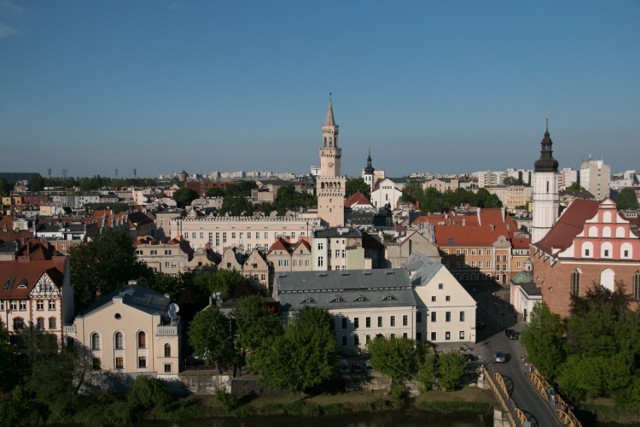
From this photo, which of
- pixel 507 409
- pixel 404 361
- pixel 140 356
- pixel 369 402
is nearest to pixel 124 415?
pixel 140 356

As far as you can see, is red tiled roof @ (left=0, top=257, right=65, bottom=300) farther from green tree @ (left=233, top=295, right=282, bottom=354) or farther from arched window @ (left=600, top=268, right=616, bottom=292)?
arched window @ (left=600, top=268, right=616, bottom=292)

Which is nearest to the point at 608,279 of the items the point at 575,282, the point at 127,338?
the point at 575,282

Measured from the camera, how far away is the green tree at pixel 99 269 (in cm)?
4406

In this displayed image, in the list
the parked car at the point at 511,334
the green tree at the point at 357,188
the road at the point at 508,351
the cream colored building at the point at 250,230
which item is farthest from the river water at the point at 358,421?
the green tree at the point at 357,188

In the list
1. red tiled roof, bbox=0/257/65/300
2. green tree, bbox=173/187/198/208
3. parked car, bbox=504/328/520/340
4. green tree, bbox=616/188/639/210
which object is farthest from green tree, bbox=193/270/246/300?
green tree, bbox=616/188/639/210

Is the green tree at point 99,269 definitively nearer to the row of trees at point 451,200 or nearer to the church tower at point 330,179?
the church tower at point 330,179

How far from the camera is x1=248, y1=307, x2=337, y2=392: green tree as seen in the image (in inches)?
1336

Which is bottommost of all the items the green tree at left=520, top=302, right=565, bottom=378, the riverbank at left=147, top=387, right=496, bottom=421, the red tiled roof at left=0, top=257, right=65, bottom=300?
the riverbank at left=147, top=387, right=496, bottom=421

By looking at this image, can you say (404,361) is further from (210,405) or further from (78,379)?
(78,379)

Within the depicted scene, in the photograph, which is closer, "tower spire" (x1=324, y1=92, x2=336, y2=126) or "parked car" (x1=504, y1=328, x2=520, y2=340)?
"parked car" (x1=504, y1=328, x2=520, y2=340)

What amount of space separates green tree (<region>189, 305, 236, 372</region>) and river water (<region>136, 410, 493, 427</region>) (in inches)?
139

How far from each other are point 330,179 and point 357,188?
79835 mm

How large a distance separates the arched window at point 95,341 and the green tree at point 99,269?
7.86 metres

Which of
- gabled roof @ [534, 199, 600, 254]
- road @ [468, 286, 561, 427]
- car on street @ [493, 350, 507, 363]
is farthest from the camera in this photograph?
gabled roof @ [534, 199, 600, 254]
